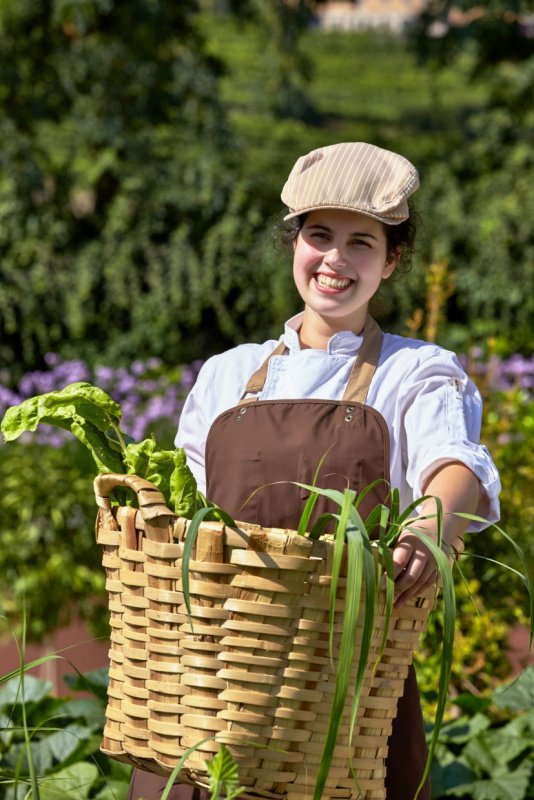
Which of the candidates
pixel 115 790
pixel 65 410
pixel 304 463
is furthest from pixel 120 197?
pixel 65 410

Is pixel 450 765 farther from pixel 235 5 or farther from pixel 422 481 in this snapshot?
pixel 235 5

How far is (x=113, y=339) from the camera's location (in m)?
8.09

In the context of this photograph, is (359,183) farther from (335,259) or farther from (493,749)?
(493,749)

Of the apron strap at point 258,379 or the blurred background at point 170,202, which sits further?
the blurred background at point 170,202

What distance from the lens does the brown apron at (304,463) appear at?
184 centimetres

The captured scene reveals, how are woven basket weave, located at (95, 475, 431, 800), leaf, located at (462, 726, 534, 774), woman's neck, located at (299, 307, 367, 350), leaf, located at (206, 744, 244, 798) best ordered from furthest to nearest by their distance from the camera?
leaf, located at (462, 726, 534, 774) < woman's neck, located at (299, 307, 367, 350) < woven basket weave, located at (95, 475, 431, 800) < leaf, located at (206, 744, 244, 798)

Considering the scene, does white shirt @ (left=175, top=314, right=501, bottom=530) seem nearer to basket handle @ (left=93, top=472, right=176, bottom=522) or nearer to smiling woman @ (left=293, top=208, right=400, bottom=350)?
→ smiling woman @ (left=293, top=208, right=400, bottom=350)

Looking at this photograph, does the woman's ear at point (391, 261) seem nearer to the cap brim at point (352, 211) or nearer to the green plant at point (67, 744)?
the cap brim at point (352, 211)

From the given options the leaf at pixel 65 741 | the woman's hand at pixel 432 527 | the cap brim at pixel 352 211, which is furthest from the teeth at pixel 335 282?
the leaf at pixel 65 741

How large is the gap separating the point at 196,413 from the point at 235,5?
741cm

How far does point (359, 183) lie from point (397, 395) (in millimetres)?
337

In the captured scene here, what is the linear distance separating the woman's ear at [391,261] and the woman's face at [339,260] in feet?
0.23

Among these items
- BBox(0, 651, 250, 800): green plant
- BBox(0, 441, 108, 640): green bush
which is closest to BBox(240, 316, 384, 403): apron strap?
BBox(0, 651, 250, 800): green plant

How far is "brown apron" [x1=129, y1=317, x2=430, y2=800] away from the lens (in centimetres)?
184
